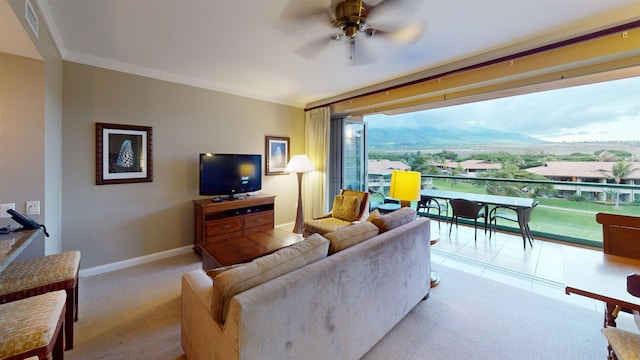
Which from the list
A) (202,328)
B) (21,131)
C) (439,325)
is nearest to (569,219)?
(439,325)

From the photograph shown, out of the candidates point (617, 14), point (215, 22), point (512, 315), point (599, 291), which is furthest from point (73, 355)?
point (617, 14)

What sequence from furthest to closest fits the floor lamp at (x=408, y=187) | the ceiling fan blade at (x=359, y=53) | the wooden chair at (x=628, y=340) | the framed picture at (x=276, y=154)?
the framed picture at (x=276, y=154)
the floor lamp at (x=408, y=187)
the ceiling fan blade at (x=359, y=53)
the wooden chair at (x=628, y=340)

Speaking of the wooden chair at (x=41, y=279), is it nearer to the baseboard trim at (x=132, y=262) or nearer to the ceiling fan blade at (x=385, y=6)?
the baseboard trim at (x=132, y=262)

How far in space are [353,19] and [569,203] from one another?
4646mm

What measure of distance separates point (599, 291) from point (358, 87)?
3.46m

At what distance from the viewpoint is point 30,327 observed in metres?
1.19

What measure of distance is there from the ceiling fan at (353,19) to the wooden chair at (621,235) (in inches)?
79.9

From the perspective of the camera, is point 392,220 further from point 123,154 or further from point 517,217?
point 123,154

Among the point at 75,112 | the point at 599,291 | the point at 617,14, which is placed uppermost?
the point at 617,14

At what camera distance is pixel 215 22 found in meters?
2.10

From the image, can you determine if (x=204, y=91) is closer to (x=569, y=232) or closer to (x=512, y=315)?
(x=512, y=315)

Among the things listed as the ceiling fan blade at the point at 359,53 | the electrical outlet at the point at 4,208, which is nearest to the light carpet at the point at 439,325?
the electrical outlet at the point at 4,208

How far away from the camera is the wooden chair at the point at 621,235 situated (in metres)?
1.63

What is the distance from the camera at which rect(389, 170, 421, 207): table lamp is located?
2744 millimetres
